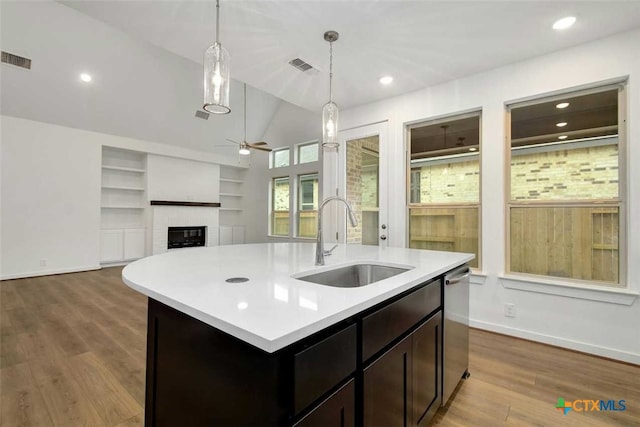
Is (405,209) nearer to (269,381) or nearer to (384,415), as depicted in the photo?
(384,415)

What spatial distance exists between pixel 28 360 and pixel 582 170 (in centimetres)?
507

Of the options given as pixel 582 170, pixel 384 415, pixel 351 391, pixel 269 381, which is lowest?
pixel 384 415

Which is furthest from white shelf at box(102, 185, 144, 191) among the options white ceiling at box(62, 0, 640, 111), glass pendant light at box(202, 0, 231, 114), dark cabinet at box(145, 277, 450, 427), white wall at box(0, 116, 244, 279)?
dark cabinet at box(145, 277, 450, 427)

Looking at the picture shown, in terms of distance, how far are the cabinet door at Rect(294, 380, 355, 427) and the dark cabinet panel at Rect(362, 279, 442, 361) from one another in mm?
133

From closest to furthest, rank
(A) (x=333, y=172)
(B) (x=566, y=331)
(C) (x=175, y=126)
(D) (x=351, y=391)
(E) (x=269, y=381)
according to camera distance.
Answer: (E) (x=269, y=381) < (D) (x=351, y=391) < (B) (x=566, y=331) < (A) (x=333, y=172) < (C) (x=175, y=126)

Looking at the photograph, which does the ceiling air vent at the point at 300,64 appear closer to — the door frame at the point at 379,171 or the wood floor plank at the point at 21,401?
the door frame at the point at 379,171

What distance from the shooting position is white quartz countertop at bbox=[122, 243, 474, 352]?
78 centimetres

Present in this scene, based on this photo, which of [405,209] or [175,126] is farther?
[175,126]

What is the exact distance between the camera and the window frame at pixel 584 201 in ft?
8.23

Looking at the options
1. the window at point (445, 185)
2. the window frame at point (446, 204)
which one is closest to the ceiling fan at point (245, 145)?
the window frame at point (446, 204)

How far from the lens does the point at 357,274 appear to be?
1918 millimetres

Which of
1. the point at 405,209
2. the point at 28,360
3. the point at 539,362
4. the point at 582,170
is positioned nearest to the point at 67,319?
the point at 28,360

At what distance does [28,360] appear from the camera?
2.35 m

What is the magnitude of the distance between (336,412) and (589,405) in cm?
199
